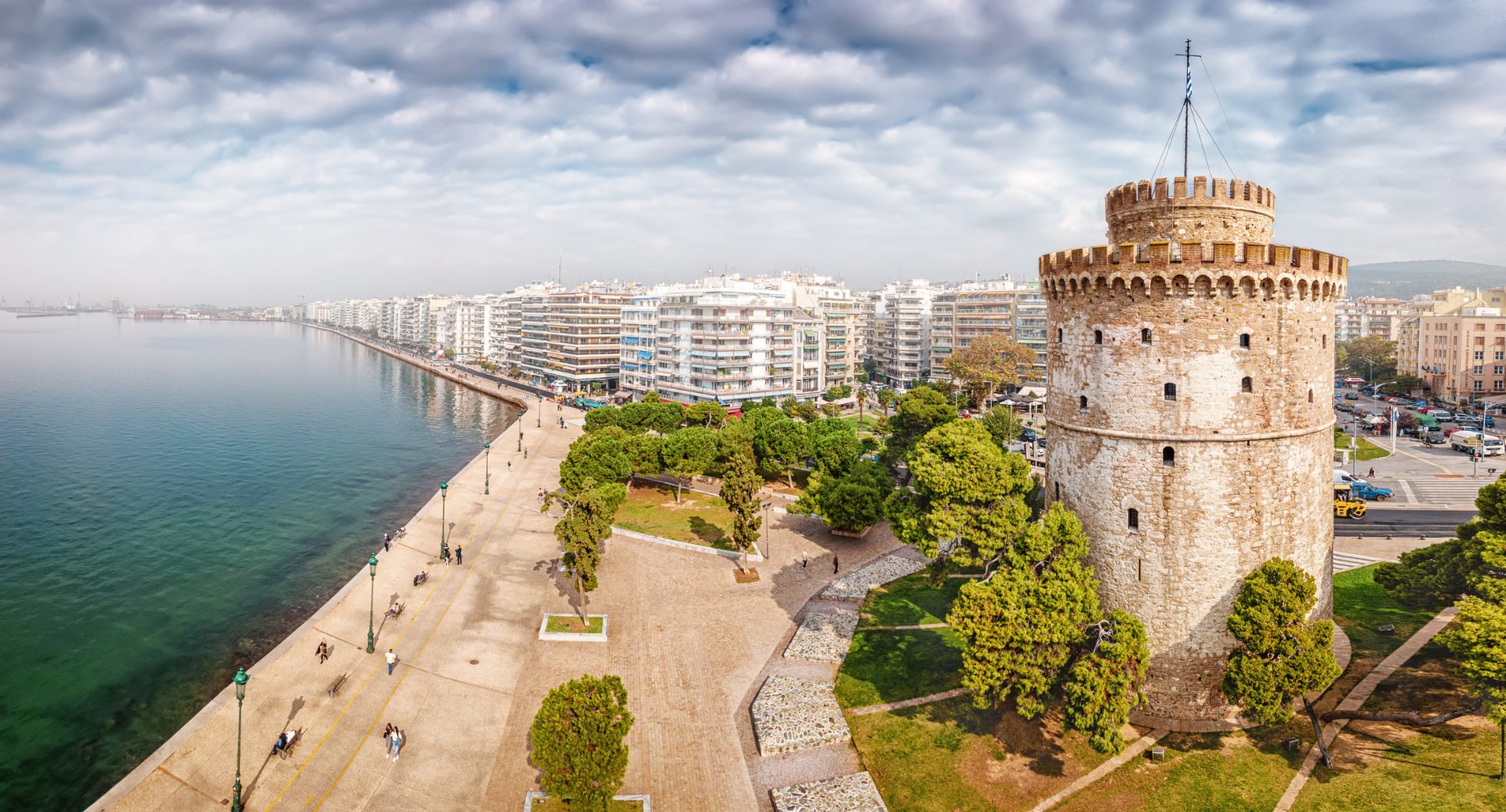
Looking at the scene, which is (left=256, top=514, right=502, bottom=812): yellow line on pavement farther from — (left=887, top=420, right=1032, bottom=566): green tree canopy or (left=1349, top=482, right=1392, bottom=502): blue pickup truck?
(left=1349, top=482, right=1392, bottom=502): blue pickup truck

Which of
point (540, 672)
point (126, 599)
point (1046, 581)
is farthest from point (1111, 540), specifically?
point (126, 599)

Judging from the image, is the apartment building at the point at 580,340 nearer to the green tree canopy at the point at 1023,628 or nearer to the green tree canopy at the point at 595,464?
the green tree canopy at the point at 595,464

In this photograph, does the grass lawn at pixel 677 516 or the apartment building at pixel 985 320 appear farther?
the apartment building at pixel 985 320

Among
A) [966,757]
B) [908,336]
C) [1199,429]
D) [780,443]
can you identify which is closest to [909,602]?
[966,757]

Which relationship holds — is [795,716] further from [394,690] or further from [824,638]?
[394,690]

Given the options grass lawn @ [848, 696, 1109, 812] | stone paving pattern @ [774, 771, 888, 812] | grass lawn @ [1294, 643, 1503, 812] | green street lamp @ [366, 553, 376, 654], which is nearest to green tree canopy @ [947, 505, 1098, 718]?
grass lawn @ [848, 696, 1109, 812]

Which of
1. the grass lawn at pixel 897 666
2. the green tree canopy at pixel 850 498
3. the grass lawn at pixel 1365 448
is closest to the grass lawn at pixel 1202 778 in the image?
the grass lawn at pixel 897 666
